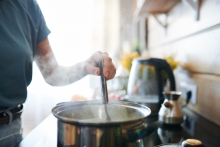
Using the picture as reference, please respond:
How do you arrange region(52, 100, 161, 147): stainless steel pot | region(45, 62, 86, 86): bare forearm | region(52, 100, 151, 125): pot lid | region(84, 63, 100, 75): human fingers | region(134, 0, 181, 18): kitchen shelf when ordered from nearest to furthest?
region(52, 100, 161, 147): stainless steel pot → region(52, 100, 151, 125): pot lid → region(84, 63, 100, 75): human fingers → region(45, 62, 86, 86): bare forearm → region(134, 0, 181, 18): kitchen shelf

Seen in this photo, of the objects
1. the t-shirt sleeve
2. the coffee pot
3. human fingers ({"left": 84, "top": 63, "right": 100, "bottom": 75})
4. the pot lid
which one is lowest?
the coffee pot

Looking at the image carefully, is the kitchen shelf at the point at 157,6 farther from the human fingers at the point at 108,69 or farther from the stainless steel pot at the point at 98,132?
the stainless steel pot at the point at 98,132

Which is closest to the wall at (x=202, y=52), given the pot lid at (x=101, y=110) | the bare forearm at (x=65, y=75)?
the pot lid at (x=101, y=110)

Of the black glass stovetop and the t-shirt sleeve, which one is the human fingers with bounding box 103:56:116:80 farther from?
the t-shirt sleeve

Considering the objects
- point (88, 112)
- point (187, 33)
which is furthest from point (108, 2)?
point (88, 112)

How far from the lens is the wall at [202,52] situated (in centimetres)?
77

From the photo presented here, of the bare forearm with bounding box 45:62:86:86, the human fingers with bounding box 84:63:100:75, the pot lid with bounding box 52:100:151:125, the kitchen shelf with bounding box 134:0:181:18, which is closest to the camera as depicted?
the pot lid with bounding box 52:100:151:125

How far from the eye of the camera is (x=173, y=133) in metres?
0.70

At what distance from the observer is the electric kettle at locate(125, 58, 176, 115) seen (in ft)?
2.99

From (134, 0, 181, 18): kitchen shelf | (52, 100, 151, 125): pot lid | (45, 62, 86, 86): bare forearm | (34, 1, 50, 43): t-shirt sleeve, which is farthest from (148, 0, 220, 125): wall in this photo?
(34, 1, 50, 43): t-shirt sleeve

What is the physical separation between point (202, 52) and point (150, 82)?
0.87ft

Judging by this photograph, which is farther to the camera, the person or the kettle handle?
the kettle handle

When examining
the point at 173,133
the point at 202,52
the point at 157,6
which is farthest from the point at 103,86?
the point at 157,6

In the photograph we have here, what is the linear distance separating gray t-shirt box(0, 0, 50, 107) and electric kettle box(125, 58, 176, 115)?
1.63 feet
